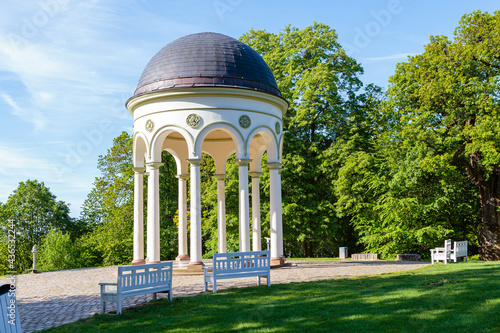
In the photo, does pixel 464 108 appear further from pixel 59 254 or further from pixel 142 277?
pixel 59 254

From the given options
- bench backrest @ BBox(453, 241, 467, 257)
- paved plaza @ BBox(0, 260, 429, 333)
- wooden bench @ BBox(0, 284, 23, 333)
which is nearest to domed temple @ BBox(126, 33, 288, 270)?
paved plaza @ BBox(0, 260, 429, 333)

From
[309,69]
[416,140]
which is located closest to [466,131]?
[416,140]

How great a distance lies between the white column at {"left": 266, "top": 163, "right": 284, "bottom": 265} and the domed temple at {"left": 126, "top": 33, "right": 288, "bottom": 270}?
4 cm

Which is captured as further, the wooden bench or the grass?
the grass

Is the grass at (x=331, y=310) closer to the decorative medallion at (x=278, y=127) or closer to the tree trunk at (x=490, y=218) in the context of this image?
the decorative medallion at (x=278, y=127)

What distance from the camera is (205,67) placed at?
17.2 meters

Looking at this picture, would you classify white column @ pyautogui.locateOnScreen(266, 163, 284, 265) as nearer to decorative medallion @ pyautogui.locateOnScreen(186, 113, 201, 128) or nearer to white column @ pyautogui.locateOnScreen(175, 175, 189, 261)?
decorative medallion @ pyautogui.locateOnScreen(186, 113, 201, 128)

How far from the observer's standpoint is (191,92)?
661 inches

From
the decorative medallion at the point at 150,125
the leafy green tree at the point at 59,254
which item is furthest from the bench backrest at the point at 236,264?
the leafy green tree at the point at 59,254

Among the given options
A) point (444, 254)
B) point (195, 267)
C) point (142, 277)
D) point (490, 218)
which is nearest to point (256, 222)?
point (195, 267)

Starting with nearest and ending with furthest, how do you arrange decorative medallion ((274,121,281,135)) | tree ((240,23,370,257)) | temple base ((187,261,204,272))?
temple base ((187,261,204,272))
decorative medallion ((274,121,281,135))
tree ((240,23,370,257))

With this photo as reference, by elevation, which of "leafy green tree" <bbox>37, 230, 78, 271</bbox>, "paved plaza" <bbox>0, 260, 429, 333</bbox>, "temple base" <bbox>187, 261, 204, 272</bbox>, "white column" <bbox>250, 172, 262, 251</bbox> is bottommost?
"leafy green tree" <bbox>37, 230, 78, 271</bbox>

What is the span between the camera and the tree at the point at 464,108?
22.9 meters

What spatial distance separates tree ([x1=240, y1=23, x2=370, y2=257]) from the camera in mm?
28891
